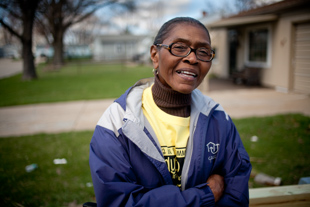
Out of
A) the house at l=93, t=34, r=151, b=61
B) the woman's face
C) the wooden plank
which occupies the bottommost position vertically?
the wooden plank

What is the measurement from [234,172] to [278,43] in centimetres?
1012

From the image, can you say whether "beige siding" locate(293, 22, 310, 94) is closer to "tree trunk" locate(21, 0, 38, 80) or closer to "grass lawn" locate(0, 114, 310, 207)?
"grass lawn" locate(0, 114, 310, 207)

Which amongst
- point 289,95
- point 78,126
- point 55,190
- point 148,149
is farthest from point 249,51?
point 148,149

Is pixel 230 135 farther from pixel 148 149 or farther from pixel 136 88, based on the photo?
pixel 136 88

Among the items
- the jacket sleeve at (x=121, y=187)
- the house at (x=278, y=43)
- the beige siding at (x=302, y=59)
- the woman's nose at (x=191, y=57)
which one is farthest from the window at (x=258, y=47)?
the jacket sleeve at (x=121, y=187)

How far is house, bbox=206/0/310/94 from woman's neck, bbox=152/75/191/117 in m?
8.20

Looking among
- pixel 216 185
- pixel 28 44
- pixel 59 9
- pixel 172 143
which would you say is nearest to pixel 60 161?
pixel 172 143

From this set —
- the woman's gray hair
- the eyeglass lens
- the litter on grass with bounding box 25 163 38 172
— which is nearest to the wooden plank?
the eyeglass lens

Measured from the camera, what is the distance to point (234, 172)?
1.58 meters

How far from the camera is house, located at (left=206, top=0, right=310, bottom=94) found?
8.93 m

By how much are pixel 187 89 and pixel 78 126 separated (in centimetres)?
501

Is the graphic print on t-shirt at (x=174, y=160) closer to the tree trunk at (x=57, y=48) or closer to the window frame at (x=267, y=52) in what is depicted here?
the window frame at (x=267, y=52)

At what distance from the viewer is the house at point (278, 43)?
8930 millimetres

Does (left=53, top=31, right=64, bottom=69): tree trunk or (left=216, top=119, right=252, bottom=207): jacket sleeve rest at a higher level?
(left=53, top=31, right=64, bottom=69): tree trunk
